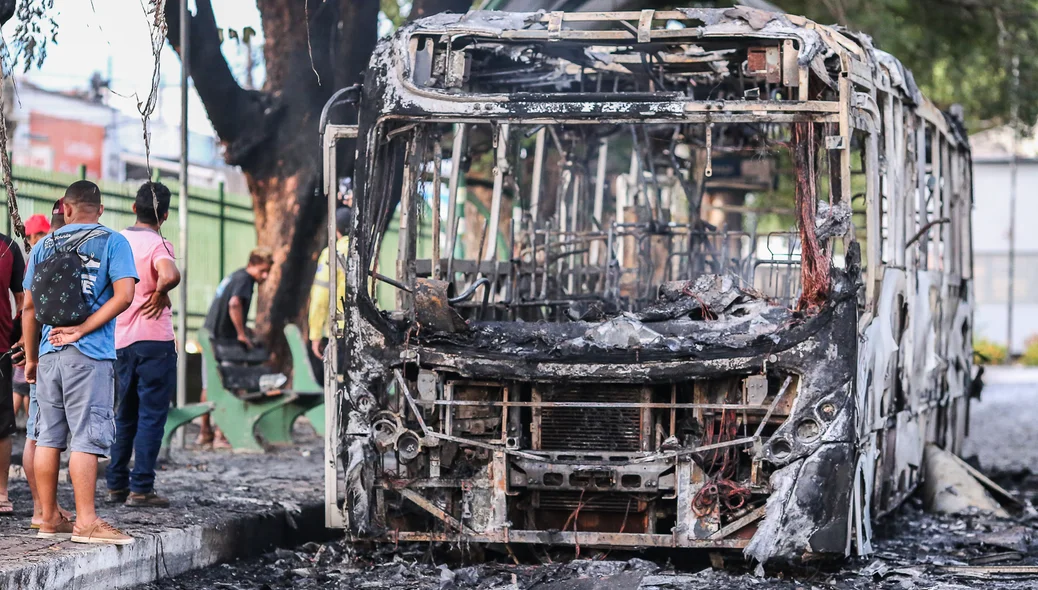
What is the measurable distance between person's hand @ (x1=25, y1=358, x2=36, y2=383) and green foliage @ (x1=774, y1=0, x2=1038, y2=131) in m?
11.2

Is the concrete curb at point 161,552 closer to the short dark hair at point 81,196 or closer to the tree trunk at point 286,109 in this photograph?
the short dark hair at point 81,196

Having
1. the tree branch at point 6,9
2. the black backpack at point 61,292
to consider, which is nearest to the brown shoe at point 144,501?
the black backpack at point 61,292

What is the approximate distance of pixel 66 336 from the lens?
21.1 ft

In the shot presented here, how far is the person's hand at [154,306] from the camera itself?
26.2 feet

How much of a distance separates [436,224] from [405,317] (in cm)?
80

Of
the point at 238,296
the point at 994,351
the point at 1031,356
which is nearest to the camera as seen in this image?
the point at 238,296

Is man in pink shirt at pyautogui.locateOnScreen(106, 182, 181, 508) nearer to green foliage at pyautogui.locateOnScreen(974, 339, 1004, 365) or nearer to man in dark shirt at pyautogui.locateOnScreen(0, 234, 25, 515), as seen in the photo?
man in dark shirt at pyautogui.locateOnScreen(0, 234, 25, 515)

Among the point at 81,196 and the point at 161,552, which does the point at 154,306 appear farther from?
the point at 161,552

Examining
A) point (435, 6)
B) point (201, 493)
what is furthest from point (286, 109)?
point (201, 493)

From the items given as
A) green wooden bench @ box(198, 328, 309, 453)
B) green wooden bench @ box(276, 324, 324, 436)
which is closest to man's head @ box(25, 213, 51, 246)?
green wooden bench @ box(198, 328, 309, 453)

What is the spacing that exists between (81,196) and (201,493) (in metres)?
2.70

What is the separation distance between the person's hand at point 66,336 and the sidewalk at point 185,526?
0.86 meters

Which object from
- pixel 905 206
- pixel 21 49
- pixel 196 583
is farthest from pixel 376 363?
pixel 905 206

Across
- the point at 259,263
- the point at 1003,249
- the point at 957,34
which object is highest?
the point at 957,34
